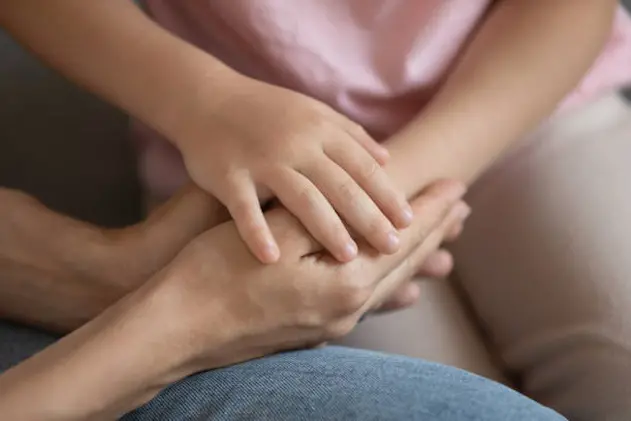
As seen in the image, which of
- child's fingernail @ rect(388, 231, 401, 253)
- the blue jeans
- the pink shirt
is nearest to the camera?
→ the blue jeans

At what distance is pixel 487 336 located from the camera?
0.74 meters

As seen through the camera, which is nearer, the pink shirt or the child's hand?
the child's hand

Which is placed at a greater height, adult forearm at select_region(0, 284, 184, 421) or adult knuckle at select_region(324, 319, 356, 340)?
adult knuckle at select_region(324, 319, 356, 340)

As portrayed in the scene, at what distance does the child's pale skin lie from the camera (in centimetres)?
55

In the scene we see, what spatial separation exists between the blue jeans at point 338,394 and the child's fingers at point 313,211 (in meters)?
0.07

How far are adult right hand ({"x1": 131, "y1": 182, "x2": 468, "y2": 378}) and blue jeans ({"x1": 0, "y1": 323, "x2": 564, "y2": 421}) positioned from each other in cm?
2

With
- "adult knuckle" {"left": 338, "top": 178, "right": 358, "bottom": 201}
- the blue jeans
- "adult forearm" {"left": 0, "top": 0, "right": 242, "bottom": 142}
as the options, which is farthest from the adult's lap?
"adult forearm" {"left": 0, "top": 0, "right": 242, "bottom": 142}

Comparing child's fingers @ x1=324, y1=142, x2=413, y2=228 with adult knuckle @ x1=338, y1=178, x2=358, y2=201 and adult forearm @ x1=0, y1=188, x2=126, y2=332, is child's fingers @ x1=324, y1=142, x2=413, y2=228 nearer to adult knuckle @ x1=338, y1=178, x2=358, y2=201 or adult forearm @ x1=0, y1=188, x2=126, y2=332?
adult knuckle @ x1=338, y1=178, x2=358, y2=201

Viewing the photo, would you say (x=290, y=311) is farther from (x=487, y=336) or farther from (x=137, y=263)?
(x=487, y=336)

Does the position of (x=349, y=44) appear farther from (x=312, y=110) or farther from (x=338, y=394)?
(x=338, y=394)

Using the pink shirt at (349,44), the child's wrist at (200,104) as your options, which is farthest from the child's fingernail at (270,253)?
the pink shirt at (349,44)

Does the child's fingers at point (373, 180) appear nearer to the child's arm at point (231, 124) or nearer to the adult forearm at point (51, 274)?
the child's arm at point (231, 124)

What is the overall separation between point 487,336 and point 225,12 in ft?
1.19

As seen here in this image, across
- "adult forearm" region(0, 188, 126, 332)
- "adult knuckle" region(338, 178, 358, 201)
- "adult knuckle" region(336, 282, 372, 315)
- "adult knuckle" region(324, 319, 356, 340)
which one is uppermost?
"adult knuckle" region(338, 178, 358, 201)
